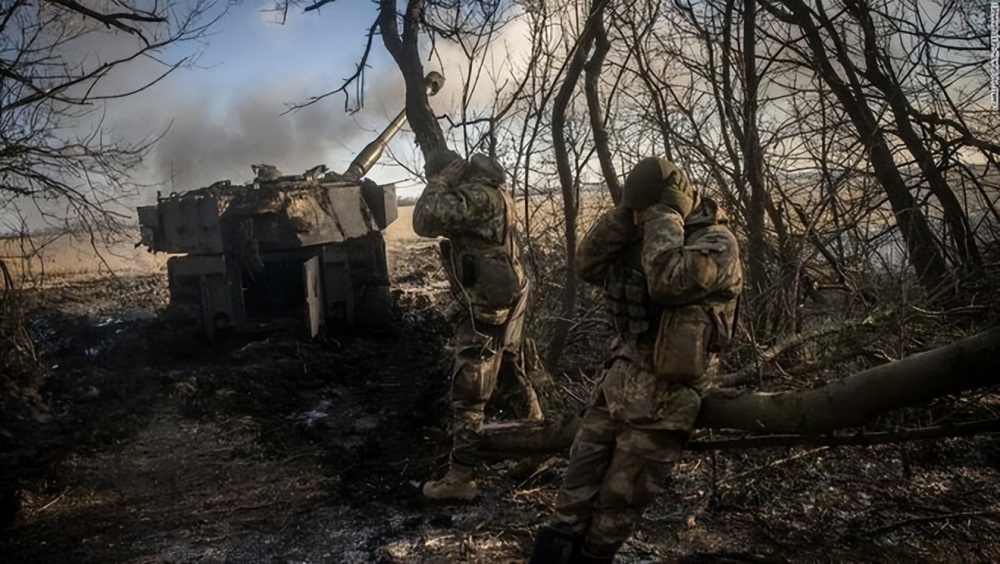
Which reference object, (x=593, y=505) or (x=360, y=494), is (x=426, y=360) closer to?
(x=360, y=494)

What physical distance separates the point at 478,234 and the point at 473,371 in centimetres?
79

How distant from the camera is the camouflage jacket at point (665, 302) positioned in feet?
9.78

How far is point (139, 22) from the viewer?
788 centimetres

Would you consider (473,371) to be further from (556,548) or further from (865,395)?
(865,395)

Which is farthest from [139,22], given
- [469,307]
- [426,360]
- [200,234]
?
[469,307]

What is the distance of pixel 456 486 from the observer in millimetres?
4578

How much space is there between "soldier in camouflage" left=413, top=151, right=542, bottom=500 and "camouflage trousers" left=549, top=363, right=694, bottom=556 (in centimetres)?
131

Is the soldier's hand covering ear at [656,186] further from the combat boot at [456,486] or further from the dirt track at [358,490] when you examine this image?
the combat boot at [456,486]

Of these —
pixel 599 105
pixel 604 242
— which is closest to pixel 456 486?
pixel 604 242

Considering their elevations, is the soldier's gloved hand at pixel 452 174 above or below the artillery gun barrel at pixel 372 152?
below

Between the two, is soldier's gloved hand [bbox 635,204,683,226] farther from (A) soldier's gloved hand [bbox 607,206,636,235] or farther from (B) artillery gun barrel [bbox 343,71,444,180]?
(B) artillery gun barrel [bbox 343,71,444,180]

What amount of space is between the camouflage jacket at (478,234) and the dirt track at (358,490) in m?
1.02

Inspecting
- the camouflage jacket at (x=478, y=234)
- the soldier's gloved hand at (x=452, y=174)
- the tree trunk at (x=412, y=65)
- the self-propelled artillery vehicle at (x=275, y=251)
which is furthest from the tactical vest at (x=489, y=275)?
the self-propelled artillery vehicle at (x=275, y=251)

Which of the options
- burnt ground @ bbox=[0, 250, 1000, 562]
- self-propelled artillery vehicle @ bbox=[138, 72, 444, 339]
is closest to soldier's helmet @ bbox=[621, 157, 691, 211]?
burnt ground @ bbox=[0, 250, 1000, 562]
